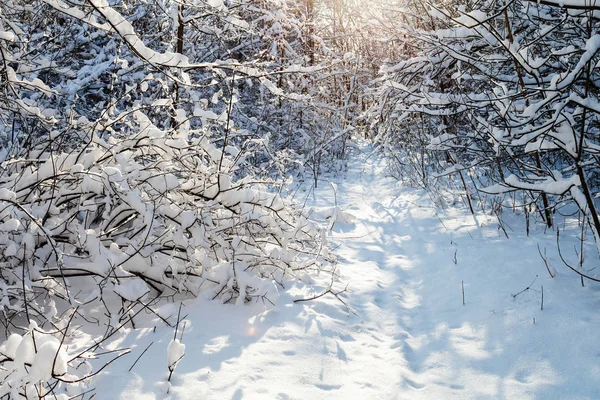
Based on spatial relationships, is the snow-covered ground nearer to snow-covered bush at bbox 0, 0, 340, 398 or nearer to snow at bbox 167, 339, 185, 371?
snow at bbox 167, 339, 185, 371

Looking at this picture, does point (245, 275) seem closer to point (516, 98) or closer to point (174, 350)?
point (174, 350)

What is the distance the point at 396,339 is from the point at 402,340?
0.04 metres

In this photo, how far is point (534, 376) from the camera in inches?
95.3

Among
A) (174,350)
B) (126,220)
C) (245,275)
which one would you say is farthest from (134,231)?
(174,350)

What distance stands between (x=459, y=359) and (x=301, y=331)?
1011mm

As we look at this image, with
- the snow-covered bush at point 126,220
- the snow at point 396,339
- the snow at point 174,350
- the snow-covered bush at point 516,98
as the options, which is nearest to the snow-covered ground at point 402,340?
the snow at point 396,339

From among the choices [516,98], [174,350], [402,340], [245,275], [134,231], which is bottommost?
[174,350]

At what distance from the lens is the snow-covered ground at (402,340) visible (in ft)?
7.57

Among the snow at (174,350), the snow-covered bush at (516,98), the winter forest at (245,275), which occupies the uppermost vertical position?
the snow-covered bush at (516,98)

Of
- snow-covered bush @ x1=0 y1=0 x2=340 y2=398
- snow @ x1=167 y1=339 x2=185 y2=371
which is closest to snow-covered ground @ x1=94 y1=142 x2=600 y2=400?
snow @ x1=167 y1=339 x2=185 y2=371

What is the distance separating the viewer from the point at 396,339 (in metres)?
3.07

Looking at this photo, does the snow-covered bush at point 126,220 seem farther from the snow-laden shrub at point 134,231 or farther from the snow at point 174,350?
the snow at point 174,350

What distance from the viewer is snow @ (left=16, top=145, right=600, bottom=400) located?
→ 2297 mm

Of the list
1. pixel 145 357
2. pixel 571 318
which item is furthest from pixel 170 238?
pixel 571 318
